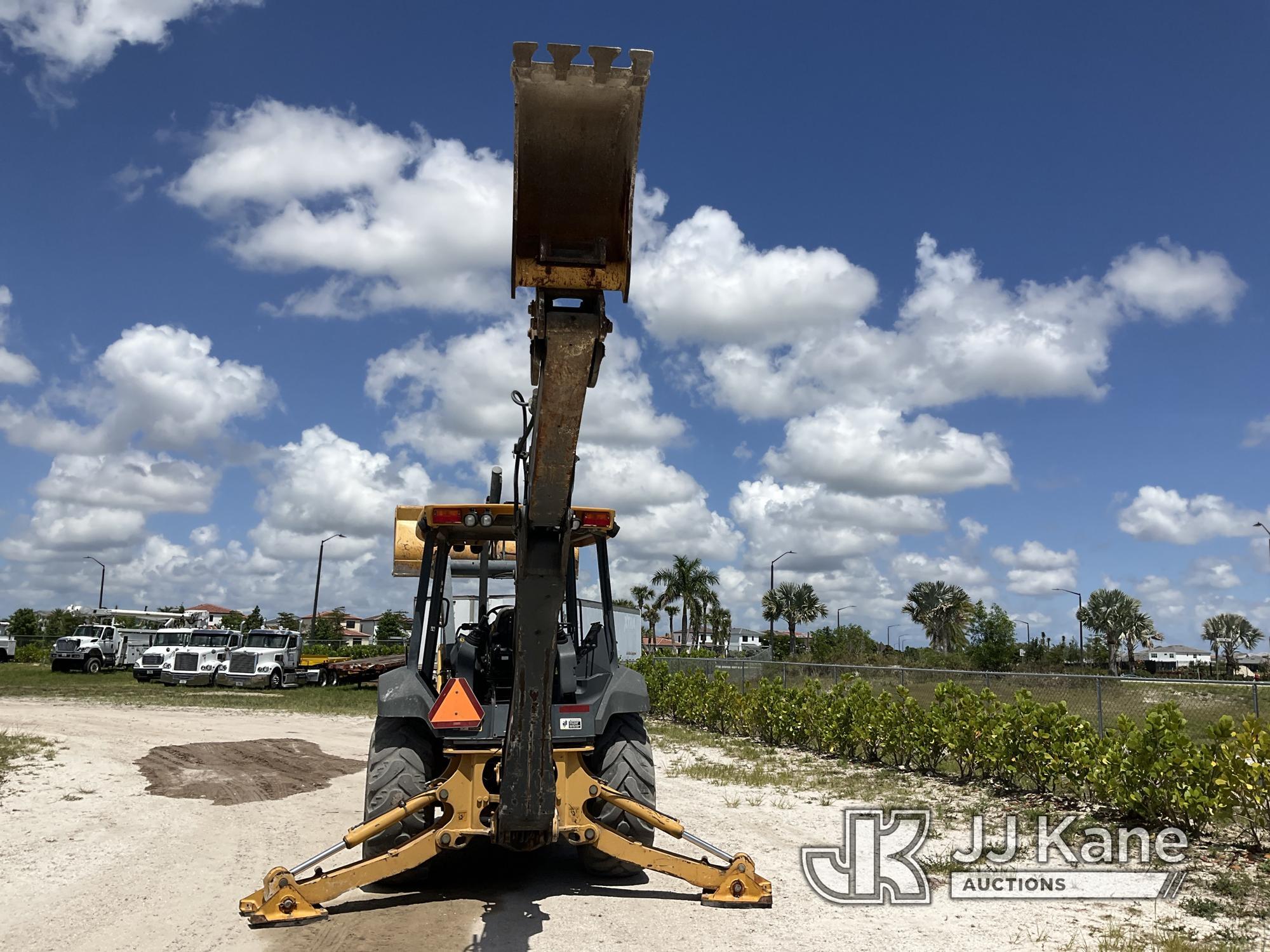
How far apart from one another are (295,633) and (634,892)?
35.1 m

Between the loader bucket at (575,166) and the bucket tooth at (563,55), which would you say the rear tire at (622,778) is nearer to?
the loader bucket at (575,166)

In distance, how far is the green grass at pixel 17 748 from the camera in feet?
44.0

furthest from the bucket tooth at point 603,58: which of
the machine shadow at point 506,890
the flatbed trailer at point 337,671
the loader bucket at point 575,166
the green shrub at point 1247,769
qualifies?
the flatbed trailer at point 337,671

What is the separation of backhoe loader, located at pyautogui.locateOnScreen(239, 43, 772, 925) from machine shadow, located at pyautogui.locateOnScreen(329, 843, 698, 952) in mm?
202

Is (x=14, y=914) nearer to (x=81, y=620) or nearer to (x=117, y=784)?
(x=117, y=784)

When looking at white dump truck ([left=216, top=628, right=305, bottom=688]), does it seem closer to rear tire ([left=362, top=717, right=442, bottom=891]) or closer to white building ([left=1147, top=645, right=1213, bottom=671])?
rear tire ([left=362, top=717, right=442, bottom=891])

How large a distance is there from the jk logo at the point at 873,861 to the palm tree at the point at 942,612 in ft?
242

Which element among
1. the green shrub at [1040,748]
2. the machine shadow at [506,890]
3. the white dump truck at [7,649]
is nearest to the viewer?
the machine shadow at [506,890]

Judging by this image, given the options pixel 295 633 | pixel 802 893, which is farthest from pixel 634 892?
pixel 295 633

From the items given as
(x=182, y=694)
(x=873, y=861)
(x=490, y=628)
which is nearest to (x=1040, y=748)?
(x=873, y=861)

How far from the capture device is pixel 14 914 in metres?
6.41

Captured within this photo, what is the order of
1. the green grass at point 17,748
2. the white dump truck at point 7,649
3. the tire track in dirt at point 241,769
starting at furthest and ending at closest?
the white dump truck at point 7,649 → the green grass at point 17,748 → the tire track in dirt at point 241,769

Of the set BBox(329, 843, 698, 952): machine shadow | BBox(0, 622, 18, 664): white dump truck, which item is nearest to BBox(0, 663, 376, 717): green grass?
BBox(0, 622, 18, 664): white dump truck

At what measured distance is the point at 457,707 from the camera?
615cm
